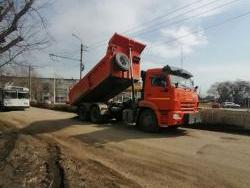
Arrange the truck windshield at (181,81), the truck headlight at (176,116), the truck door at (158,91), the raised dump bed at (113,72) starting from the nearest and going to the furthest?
the truck headlight at (176,116) < the truck door at (158,91) < the truck windshield at (181,81) < the raised dump bed at (113,72)

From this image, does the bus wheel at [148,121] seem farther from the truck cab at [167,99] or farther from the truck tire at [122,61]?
the truck tire at [122,61]

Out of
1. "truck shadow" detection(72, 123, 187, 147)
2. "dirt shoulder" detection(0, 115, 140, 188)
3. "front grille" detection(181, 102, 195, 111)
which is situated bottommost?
"dirt shoulder" detection(0, 115, 140, 188)

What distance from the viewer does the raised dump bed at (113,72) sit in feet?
53.5

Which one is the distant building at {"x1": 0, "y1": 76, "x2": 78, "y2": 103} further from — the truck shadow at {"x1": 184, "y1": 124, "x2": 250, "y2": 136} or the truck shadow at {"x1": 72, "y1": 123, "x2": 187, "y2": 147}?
the truck shadow at {"x1": 72, "y1": 123, "x2": 187, "y2": 147}

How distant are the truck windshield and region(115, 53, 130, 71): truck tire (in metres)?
2.77

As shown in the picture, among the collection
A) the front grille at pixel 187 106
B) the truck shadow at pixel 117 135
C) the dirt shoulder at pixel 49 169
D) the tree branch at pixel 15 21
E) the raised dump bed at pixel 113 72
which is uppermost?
the tree branch at pixel 15 21

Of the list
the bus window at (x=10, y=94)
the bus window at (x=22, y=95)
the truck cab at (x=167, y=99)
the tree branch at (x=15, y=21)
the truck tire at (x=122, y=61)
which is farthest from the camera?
the bus window at (x=22, y=95)

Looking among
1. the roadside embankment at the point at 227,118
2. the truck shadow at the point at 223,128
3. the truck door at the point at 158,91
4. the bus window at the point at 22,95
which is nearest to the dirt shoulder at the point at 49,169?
the truck door at the point at 158,91

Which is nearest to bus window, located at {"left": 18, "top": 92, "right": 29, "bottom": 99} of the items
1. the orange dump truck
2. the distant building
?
the orange dump truck

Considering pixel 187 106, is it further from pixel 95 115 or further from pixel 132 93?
pixel 95 115

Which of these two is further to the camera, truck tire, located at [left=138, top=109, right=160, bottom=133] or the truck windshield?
truck tire, located at [left=138, top=109, right=160, bottom=133]

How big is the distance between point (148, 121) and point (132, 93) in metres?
2.01

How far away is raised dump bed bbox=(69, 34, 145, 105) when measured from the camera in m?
16.3

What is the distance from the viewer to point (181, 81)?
14578mm
